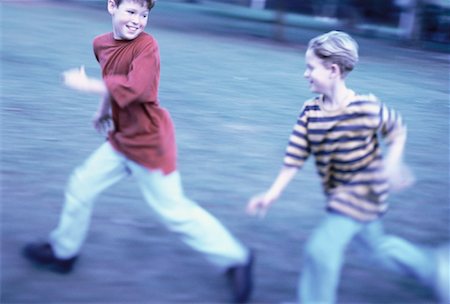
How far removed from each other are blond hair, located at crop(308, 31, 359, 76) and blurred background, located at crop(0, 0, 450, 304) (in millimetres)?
1216

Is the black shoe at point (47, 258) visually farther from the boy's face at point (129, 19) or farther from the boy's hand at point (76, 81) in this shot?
the boy's face at point (129, 19)

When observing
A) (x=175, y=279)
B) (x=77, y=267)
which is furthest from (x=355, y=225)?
(x=77, y=267)

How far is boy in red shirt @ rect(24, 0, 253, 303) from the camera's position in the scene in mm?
2840

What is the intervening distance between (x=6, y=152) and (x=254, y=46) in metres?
11.6

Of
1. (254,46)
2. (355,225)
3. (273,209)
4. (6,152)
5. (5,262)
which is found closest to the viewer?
(355,225)

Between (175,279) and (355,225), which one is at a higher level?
(355,225)

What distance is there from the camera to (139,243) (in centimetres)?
346

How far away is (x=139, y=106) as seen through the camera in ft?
9.32

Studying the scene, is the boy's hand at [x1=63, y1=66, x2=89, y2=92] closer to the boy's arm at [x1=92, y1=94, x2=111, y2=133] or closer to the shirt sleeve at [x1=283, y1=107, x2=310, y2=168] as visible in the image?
the boy's arm at [x1=92, y1=94, x2=111, y2=133]

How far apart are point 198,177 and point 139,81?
2.01m

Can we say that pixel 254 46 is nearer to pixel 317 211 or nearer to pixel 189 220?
pixel 317 211

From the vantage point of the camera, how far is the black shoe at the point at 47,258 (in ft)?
9.84

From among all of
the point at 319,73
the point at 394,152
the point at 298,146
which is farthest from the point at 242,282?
the point at 319,73

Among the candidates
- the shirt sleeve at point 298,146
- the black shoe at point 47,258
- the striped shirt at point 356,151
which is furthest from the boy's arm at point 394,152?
the black shoe at point 47,258
